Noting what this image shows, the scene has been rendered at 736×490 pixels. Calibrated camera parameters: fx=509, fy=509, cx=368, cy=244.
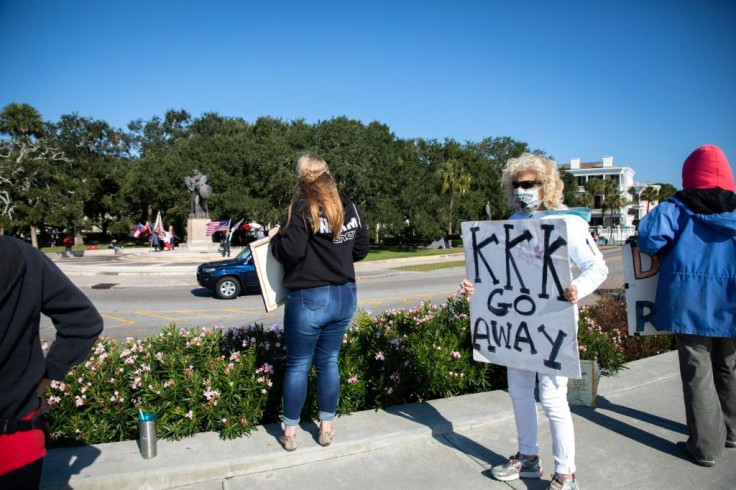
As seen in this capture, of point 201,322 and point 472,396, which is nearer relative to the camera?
point 472,396

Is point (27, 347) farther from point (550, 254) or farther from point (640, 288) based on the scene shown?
point (640, 288)

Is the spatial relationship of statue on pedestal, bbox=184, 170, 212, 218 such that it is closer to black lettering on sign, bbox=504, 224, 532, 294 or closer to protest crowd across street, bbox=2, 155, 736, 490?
protest crowd across street, bbox=2, 155, 736, 490

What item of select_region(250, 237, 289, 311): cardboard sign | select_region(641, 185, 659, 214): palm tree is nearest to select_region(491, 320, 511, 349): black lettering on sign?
select_region(250, 237, 289, 311): cardboard sign

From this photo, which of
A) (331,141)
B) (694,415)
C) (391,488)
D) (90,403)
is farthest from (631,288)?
(331,141)

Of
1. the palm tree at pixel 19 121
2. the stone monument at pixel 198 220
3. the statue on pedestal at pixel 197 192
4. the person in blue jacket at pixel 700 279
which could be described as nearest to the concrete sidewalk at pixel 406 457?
the person in blue jacket at pixel 700 279

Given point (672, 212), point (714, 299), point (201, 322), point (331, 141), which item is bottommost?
point (201, 322)

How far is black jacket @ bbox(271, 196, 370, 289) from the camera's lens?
10.7 ft

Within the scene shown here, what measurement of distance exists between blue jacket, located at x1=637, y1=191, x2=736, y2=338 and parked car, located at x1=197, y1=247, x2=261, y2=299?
1181 centimetres

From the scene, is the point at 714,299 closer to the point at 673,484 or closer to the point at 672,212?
the point at 672,212

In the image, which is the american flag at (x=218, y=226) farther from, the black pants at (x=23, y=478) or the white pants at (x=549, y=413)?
the black pants at (x=23, y=478)

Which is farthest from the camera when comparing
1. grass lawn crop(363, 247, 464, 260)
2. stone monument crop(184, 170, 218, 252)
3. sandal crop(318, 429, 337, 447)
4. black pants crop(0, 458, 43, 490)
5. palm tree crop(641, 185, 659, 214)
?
palm tree crop(641, 185, 659, 214)

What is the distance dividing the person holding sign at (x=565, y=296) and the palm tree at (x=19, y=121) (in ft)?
193

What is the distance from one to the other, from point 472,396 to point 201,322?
7389mm

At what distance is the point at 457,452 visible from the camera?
3.58 meters
